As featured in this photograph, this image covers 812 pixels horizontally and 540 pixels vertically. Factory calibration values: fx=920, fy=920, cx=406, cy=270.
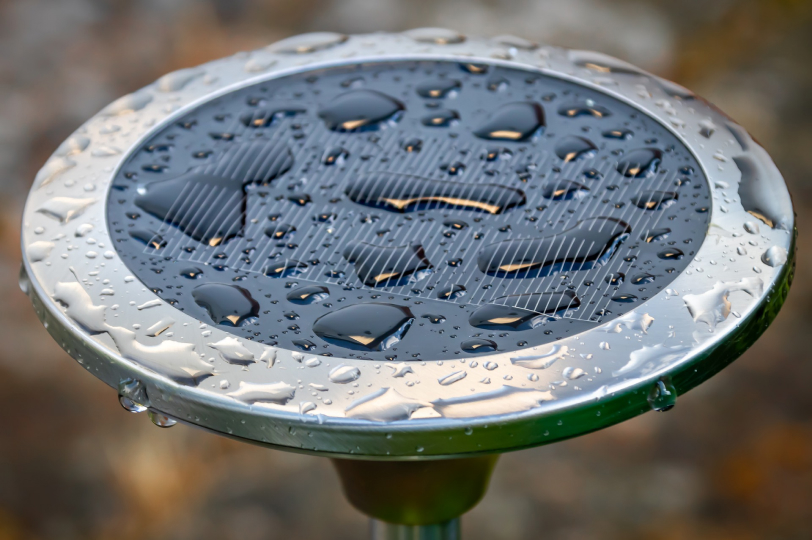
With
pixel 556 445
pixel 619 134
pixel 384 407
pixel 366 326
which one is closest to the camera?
pixel 384 407

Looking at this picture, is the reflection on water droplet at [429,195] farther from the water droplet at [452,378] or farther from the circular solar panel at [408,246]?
the water droplet at [452,378]

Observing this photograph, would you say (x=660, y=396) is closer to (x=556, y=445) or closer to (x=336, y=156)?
(x=336, y=156)

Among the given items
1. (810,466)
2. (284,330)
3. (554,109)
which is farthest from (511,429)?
(810,466)

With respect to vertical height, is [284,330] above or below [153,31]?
below

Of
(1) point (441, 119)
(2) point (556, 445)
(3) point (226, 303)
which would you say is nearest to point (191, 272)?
(3) point (226, 303)

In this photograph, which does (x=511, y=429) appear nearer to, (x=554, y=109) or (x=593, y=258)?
(x=593, y=258)

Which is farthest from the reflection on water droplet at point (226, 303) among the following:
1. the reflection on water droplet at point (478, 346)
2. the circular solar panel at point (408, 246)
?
the reflection on water droplet at point (478, 346)
